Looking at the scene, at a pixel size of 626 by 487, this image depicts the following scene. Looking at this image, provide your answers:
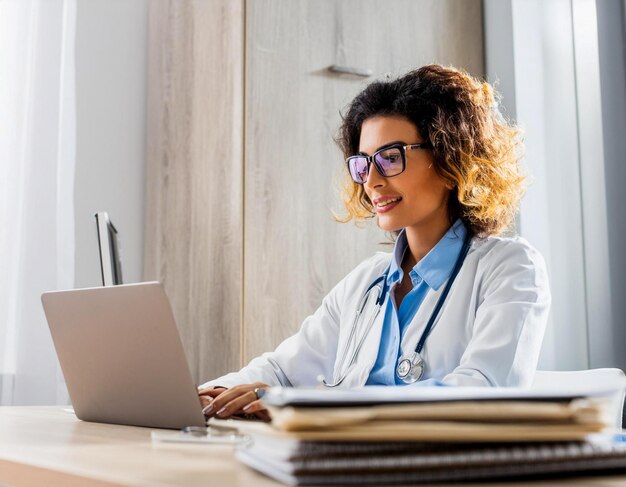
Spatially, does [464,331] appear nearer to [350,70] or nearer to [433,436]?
[433,436]

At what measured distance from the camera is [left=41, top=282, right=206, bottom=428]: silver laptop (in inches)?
40.3

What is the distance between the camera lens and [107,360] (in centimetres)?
114

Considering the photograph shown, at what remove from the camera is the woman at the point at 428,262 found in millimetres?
1495

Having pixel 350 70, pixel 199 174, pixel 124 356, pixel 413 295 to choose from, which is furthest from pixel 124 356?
pixel 350 70

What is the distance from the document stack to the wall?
2200 millimetres

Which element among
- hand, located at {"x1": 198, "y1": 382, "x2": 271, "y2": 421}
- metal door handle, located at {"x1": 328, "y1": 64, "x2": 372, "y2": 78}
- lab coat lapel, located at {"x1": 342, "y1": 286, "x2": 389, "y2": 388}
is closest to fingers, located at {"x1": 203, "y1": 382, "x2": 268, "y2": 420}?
hand, located at {"x1": 198, "y1": 382, "x2": 271, "y2": 421}

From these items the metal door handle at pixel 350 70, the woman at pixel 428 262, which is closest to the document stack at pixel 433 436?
the woman at pixel 428 262

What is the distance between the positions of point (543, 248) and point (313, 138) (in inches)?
39.9

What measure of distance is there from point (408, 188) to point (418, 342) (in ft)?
1.12

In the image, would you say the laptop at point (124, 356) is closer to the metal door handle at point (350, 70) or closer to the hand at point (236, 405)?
the hand at point (236, 405)

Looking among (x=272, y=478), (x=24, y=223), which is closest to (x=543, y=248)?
(x=24, y=223)

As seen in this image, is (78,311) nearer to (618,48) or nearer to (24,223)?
(24,223)

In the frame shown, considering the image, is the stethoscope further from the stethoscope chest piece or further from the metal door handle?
the metal door handle

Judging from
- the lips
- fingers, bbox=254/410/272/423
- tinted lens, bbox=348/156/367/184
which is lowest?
fingers, bbox=254/410/272/423
